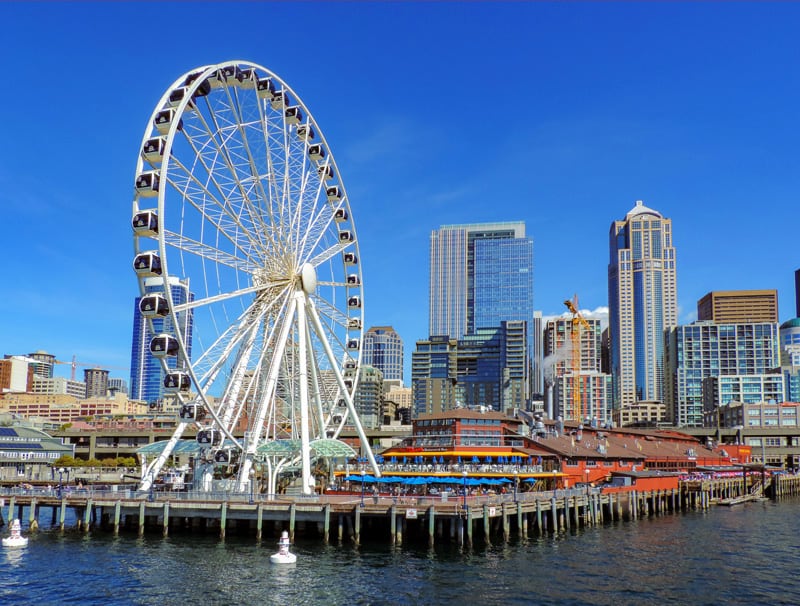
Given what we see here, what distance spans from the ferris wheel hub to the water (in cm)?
2117

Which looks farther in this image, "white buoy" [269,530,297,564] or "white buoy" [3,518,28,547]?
"white buoy" [3,518,28,547]

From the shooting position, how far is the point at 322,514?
200 ft

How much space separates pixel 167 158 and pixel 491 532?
36.5 metres

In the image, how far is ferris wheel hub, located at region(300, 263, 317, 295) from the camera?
71250mm

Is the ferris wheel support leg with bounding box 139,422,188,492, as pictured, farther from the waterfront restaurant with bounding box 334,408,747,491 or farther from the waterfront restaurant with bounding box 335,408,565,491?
the waterfront restaurant with bounding box 335,408,565,491

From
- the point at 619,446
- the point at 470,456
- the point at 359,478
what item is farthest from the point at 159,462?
the point at 619,446

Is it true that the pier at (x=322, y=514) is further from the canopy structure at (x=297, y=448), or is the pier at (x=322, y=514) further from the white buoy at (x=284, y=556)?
the white buoy at (x=284, y=556)

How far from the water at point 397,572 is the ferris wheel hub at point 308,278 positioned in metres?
21.2

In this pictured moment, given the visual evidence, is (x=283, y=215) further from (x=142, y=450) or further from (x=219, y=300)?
(x=142, y=450)

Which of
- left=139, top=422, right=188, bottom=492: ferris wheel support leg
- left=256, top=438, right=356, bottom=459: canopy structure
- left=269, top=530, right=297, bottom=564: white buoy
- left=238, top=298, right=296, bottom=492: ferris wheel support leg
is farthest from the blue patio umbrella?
left=269, top=530, right=297, bottom=564: white buoy

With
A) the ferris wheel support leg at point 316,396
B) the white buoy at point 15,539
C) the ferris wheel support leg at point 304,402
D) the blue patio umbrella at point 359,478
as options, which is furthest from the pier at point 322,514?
the ferris wheel support leg at point 316,396

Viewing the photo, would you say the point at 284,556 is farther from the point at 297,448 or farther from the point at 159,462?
the point at 159,462

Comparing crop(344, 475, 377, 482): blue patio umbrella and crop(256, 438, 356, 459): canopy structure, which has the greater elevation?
crop(256, 438, 356, 459): canopy structure

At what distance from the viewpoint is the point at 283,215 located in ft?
234
